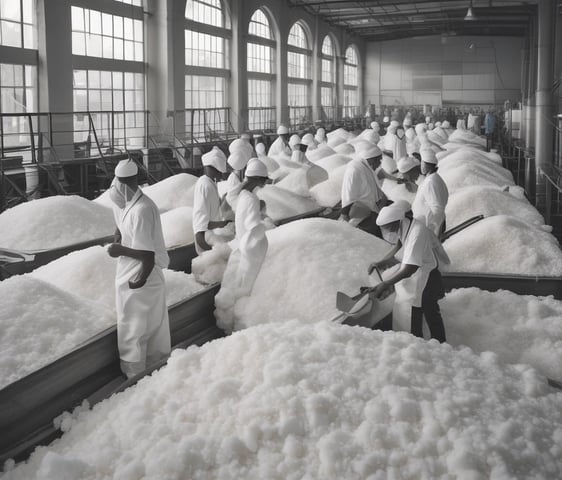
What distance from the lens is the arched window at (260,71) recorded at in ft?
77.5

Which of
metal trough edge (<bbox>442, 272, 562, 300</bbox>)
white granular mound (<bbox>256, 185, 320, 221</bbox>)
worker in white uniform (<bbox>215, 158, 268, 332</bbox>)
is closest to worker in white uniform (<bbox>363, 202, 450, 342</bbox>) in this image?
metal trough edge (<bbox>442, 272, 562, 300</bbox>)

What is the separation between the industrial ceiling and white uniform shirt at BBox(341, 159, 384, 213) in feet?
61.1

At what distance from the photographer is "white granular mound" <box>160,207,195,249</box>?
669 cm

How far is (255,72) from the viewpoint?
2408 centimetres

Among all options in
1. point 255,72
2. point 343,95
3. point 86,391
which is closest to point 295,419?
point 86,391

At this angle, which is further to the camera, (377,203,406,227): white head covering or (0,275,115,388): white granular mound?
(377,203,406,227): white head covering

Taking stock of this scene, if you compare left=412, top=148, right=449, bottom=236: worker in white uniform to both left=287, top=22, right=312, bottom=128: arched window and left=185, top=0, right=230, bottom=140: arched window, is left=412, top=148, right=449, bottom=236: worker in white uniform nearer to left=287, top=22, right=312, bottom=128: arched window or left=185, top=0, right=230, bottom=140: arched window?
left=185, top=0, right=230, bottom=140: arched window

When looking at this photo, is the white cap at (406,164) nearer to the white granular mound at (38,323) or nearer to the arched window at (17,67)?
the white granular mound at (38,323)

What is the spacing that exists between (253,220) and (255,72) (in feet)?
65.8

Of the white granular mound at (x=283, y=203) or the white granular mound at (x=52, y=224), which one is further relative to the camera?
the white granular mound at (x=283, y=203)

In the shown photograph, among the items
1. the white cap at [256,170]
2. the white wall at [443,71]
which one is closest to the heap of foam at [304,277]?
the white cap at [256,170]

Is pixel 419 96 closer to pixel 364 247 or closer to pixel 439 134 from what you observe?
pixel 439 134

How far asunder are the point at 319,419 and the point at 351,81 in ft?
120

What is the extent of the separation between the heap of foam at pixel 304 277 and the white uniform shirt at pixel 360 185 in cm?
150
